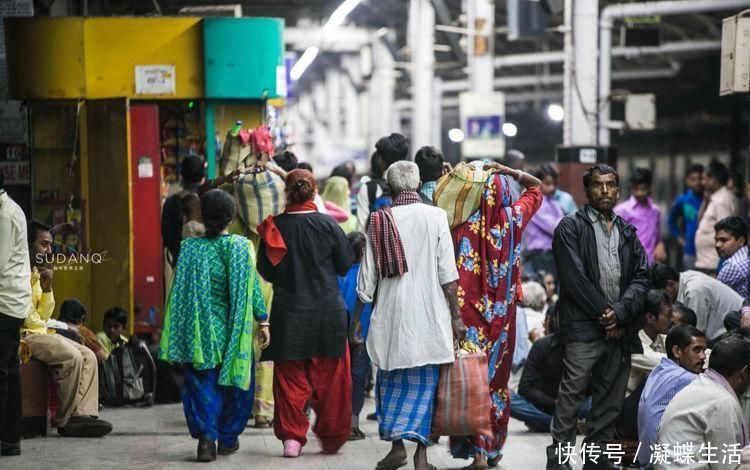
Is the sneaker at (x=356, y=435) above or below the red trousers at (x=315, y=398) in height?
below

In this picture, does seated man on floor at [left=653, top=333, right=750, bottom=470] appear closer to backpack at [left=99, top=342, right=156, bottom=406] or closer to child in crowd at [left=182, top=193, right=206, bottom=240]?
child in crowd at [left=182, top=193, right=206, bottom=240]

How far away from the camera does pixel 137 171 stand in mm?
12039

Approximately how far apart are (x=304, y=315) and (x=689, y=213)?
7.85 meters

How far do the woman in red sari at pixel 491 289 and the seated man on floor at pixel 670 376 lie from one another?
936 millimetres

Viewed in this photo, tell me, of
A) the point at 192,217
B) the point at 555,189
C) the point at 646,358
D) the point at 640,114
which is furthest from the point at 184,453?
the point at 640,114

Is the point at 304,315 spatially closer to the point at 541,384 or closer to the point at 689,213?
the point at 541,384

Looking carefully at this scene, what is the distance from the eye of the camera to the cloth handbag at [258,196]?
9.52 meters

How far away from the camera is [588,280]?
783 cm

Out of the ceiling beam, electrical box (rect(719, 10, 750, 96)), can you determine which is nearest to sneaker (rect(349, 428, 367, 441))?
electrical box (rect(719, 10, 750, 96))

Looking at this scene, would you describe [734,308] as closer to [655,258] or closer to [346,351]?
[346,351]

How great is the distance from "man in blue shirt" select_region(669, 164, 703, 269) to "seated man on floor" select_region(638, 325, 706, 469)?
7409 millimetres

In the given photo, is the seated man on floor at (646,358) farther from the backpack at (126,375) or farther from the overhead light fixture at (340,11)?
the overhead light fixture at (340,11)

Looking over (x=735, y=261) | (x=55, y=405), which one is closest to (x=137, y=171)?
(x=55, y=405)

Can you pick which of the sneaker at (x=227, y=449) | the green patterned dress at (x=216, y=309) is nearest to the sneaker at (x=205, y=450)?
the sneaker at (x=227, y=449)
